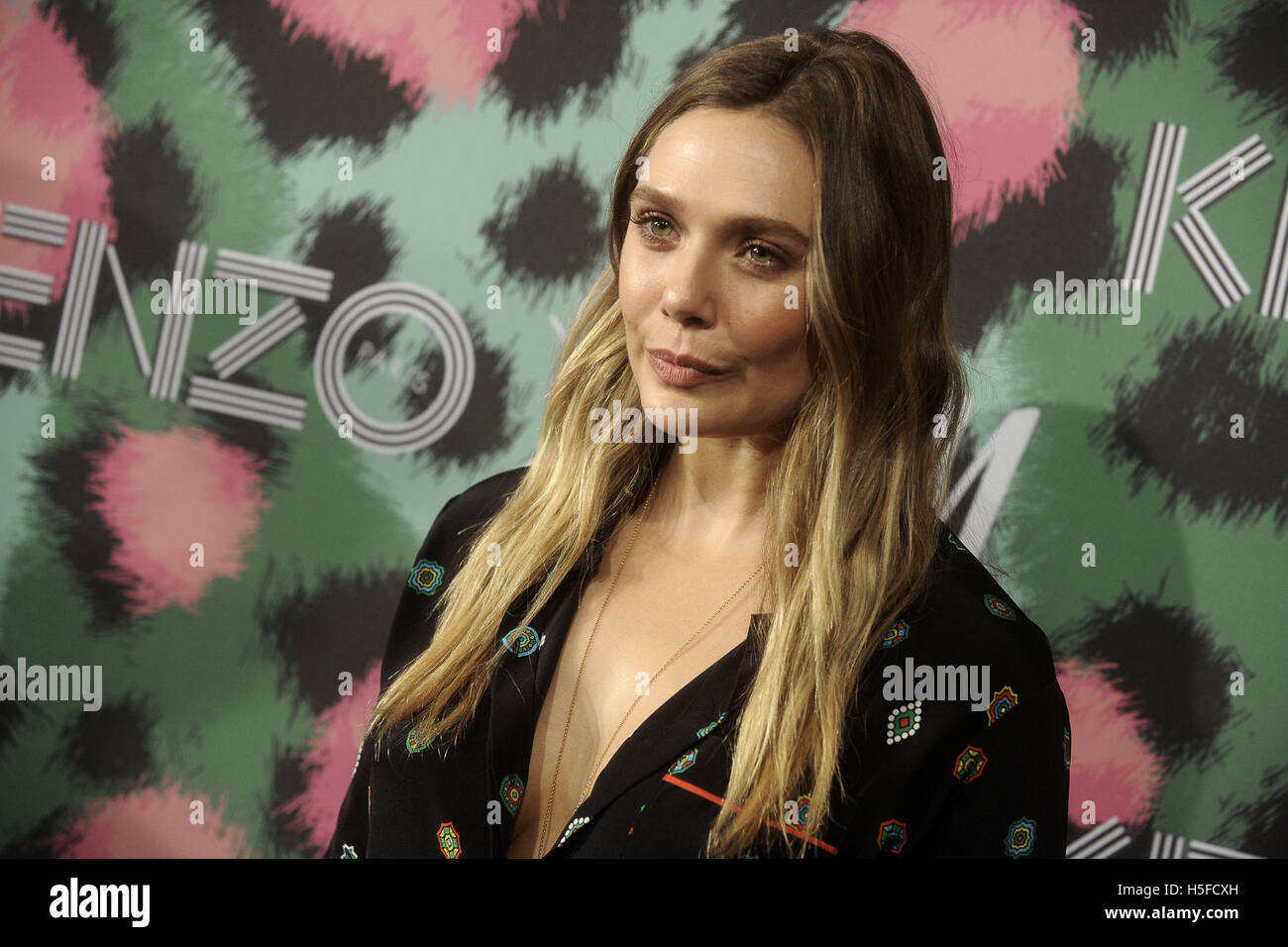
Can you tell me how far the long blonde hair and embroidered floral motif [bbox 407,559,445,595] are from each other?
0.39 ft

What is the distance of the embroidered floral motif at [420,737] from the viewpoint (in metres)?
1.60

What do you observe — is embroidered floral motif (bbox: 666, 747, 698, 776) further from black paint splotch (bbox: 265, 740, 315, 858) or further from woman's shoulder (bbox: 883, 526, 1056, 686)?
black paint splotch (bbox: 265, 740, 315, 858)

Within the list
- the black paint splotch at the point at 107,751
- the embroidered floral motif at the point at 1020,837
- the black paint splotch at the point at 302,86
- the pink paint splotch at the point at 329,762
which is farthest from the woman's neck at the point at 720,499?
the black paint splotch at the point at 107,751

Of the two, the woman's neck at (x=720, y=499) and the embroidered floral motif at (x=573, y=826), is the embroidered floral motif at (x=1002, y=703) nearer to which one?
the woman's neck at (x=720, y=499)

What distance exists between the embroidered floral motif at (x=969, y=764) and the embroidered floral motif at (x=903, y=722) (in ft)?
0.25

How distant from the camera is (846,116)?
1.48m

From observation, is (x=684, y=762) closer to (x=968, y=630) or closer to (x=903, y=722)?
(x=903, y=722)

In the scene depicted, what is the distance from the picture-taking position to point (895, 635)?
151 centimetres

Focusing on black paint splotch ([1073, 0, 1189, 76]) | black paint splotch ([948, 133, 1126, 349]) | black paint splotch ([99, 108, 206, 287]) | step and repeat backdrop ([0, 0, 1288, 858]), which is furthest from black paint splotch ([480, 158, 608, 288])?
black paint splotch ([1073, 0, 1189, 76])

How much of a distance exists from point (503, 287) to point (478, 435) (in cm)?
29

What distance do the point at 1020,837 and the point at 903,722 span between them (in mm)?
221

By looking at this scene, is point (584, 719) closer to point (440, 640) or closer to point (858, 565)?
point (440, 640)

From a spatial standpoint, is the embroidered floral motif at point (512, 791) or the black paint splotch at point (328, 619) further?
the black paint splotch at point (328, 619)
